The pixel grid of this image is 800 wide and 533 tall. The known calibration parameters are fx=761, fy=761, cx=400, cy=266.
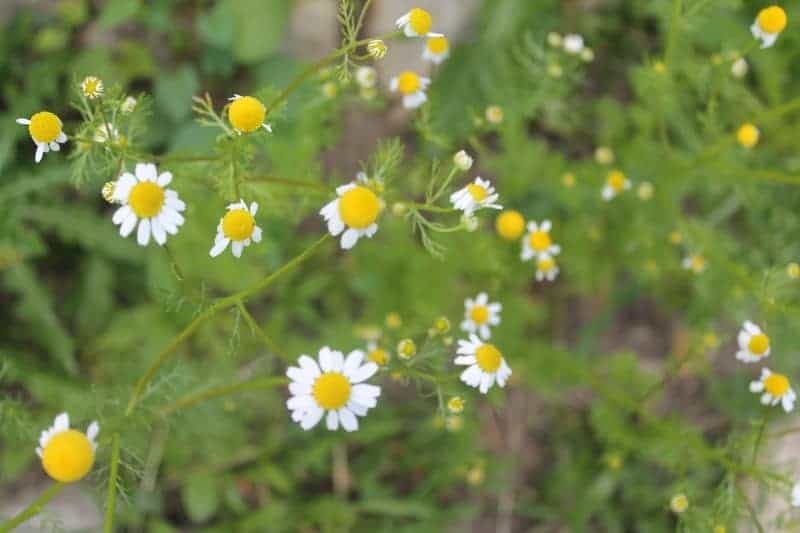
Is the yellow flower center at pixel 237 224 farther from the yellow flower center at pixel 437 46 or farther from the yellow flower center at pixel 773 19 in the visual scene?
the yellow flower center at pixel 773 19

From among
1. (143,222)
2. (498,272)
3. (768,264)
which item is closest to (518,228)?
(498,272)

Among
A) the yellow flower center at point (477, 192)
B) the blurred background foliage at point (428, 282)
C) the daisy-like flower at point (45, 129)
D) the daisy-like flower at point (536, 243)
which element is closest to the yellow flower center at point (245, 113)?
the daisy-like flower at point (45, 129)

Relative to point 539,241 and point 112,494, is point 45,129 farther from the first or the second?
point 539,241

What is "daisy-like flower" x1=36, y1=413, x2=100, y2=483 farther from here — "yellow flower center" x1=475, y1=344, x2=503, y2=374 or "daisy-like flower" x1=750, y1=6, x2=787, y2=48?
"daisy-like flower" x1=750, y1=6, x2=787, y2=48

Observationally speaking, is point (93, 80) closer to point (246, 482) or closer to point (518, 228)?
point (518, 228)

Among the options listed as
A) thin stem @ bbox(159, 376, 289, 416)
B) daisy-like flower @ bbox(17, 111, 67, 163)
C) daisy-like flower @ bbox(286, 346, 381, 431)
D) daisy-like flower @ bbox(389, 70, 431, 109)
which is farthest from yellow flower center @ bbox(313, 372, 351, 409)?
daisy-like flower @ bbox(389, 70, 431, 109)

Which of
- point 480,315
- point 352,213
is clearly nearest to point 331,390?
point 352,213
